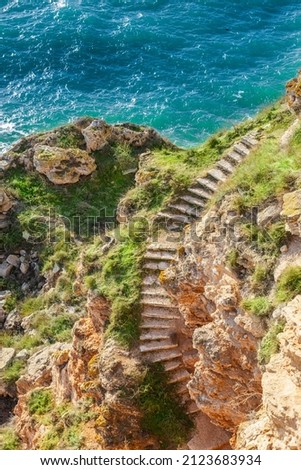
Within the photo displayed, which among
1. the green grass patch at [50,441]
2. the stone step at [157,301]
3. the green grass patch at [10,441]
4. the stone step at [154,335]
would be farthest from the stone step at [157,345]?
the green grass patch at [10,441]

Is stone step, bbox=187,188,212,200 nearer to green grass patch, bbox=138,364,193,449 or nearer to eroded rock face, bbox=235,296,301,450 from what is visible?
green grass patch, bbox=138,364,193,449

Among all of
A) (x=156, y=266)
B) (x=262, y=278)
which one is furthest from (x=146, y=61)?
(x=262, y=278)

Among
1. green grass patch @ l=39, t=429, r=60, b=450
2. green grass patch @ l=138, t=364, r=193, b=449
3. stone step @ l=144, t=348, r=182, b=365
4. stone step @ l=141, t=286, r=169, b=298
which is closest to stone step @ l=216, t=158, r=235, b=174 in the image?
stone step @ l=141, t=286, r=169, b=298

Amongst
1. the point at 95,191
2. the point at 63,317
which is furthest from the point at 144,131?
the point at 63,317

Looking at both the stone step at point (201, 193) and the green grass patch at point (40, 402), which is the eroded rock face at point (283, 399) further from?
the green grass patch at point (40, 402)

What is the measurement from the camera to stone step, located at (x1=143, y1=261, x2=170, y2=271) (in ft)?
49.8

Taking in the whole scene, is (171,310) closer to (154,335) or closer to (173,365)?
(154,335)

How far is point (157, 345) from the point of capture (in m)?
14.1

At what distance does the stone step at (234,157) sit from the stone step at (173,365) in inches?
263

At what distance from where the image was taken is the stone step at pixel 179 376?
13891mm

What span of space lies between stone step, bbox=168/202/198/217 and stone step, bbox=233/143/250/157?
2434mm

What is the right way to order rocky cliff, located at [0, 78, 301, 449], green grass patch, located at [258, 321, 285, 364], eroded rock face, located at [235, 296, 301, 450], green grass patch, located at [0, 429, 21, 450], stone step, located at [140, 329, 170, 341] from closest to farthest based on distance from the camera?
eroded rock face, located at [235, 296, 301, 450] → green grass patch, located at [258, 321, 285, 364] → rocky cliff, located at [0, 78, 301, 449] → stone step, located at [140, 329, 170, 341] → green grass patch, located at [0, 429, 21, 450]

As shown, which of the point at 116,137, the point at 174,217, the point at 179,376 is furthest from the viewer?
the point at 116,137

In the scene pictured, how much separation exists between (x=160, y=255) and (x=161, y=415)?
4.42 m
